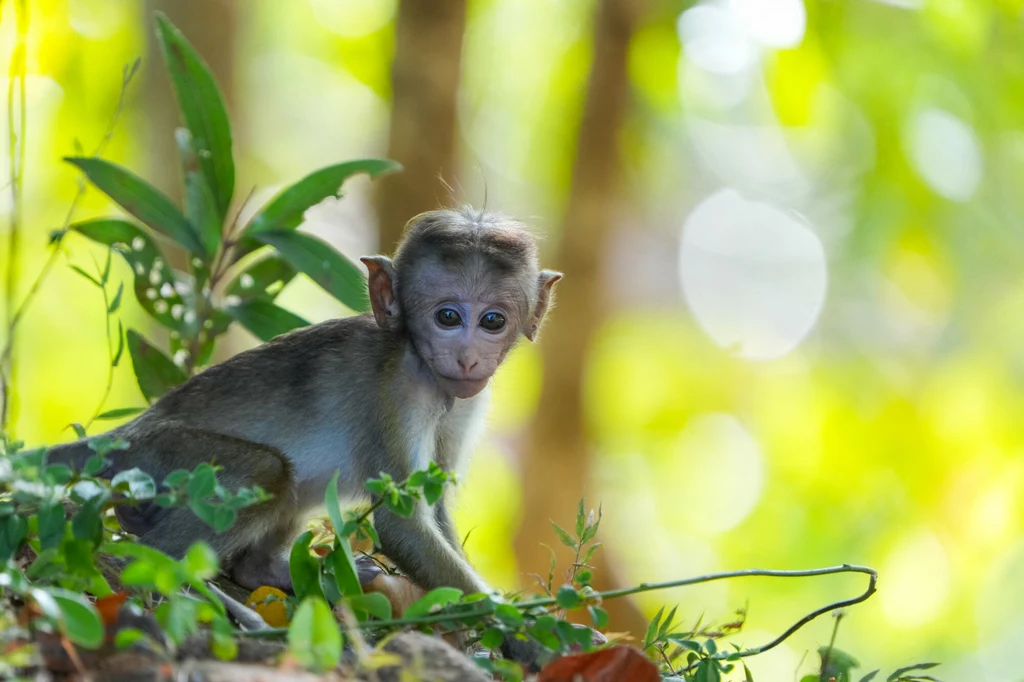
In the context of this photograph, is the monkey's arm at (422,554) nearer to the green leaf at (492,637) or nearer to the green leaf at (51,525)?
the green leaf at (492,637)

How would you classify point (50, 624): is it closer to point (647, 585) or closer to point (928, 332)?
point (647, 585)

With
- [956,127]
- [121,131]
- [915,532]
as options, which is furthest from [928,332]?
[121,131]

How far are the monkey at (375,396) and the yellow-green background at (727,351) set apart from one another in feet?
13.0

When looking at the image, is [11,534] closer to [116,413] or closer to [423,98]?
[116,413]

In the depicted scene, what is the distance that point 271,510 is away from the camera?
332 cm

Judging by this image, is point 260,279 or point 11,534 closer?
point 11,534

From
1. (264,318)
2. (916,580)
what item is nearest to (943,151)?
(916,580)

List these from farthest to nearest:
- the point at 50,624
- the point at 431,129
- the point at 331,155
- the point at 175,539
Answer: the point at 331,155, the point at 431,129, the point at 175,539, the point at 50,624

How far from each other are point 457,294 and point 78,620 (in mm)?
2054

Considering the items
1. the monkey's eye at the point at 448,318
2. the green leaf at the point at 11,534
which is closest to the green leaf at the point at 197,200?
the monkey's eye at the point at 448,318

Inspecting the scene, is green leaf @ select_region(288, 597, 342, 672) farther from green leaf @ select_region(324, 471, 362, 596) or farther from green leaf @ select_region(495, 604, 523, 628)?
green leaf @ select_region(324, 471, 362, 596)

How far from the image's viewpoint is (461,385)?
360cm

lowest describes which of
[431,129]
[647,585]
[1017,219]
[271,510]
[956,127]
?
[647,585]

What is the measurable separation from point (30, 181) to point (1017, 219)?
32.3ft
